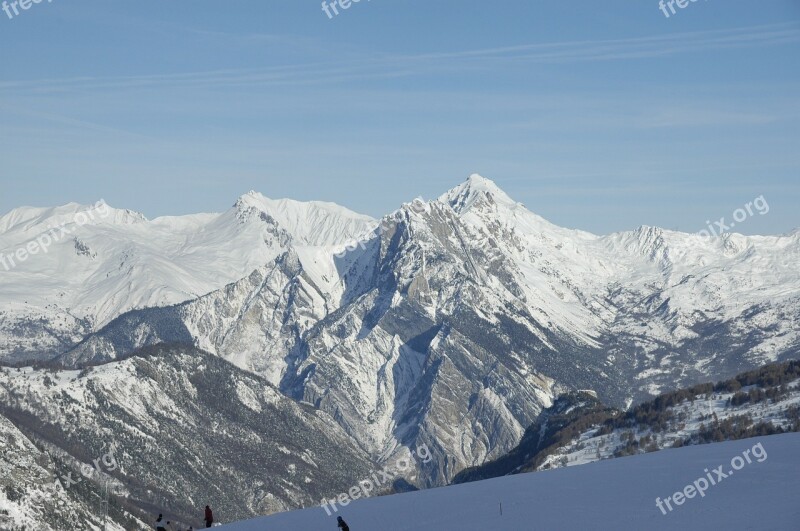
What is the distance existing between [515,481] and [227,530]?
35.0m

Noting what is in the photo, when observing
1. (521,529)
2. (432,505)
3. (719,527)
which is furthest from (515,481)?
(719,527)

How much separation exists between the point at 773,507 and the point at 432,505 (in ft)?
121

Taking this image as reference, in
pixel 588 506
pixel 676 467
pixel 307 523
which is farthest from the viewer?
pixel 676 467

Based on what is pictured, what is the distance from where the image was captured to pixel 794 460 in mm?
116562

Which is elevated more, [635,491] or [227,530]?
[227,530]

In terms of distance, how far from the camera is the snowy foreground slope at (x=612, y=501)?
9312 cm

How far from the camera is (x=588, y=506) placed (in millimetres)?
102938

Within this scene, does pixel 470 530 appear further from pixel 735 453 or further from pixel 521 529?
pixel 735 453

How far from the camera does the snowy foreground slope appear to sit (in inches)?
3666

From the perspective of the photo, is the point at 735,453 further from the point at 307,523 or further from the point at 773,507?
the point at 307,523

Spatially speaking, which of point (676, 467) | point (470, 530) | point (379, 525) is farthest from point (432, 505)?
point (676, 467)

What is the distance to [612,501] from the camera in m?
104

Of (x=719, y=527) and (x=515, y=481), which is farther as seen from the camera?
(x=515, y=481)

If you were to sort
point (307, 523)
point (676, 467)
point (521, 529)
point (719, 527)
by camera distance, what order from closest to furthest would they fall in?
point (719, 527) < point (521, 529) < point (307, 523) < point (676, 467)
